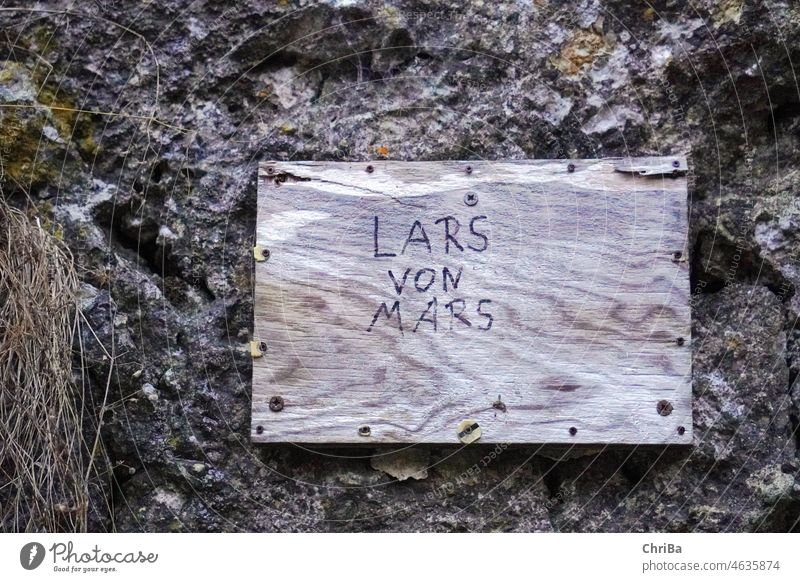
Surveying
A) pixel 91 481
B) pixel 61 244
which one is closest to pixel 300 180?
pixel 61 244

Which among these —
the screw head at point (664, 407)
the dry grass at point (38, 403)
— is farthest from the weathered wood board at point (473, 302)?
the dry grass at point (38, 403)

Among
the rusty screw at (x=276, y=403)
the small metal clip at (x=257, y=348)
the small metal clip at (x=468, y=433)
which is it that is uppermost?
the small metal clip at (x=257, y=348)

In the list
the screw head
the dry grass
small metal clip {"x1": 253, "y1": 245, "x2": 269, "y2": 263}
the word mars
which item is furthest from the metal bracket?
the dry grass

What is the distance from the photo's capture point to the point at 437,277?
214 cm

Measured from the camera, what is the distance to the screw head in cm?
209

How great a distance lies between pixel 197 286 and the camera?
2.21 metres

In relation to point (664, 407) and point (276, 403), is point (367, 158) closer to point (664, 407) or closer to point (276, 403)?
point (276, 403)

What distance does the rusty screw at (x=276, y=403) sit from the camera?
2.12 meters

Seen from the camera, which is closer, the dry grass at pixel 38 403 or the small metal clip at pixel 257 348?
the dry grass at pixel 38 403

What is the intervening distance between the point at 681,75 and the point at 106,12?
47.6 inches

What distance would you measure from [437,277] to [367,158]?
29cm

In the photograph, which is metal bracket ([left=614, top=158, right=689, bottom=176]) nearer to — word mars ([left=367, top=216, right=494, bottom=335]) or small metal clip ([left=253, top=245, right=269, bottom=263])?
word mars ([left=367, top=216, right=494, bottom=335])

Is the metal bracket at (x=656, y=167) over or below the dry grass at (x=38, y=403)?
over

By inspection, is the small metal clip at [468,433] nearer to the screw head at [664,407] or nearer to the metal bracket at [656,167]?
the screw head at [664,407]
